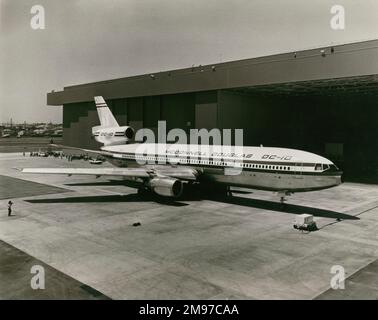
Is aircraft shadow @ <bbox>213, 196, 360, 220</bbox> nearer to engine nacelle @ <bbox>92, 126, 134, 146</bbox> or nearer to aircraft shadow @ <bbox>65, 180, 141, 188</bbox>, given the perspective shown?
aircraft shadow @ <bbox>65, 180, 141, 188</bbox>

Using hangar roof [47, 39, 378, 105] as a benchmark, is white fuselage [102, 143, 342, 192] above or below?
below

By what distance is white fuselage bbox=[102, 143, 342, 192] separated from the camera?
2283 centimetres

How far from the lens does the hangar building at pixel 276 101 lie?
117 ft

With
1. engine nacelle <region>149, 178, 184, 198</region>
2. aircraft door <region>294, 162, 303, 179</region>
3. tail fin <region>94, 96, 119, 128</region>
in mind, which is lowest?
engine nacelle <region>149, 178, 184, 198</region>

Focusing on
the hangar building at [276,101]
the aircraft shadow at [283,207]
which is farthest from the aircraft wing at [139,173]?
the hangar building at [276,101]

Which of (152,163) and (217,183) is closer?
(217,183)

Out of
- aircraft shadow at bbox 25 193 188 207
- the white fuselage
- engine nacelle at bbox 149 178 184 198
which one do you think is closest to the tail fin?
the white fuselage

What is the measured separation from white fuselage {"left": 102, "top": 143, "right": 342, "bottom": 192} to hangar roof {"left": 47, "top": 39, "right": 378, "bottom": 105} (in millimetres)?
12358

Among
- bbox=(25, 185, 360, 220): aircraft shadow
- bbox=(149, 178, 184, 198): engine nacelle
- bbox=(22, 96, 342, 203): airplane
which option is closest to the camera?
bbox=(22, 96, 342, 203): airplane

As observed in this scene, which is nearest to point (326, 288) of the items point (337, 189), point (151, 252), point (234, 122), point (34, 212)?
point (151, 252)

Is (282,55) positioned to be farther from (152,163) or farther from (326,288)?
(326,288)

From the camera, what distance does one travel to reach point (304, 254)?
54.0 feet
